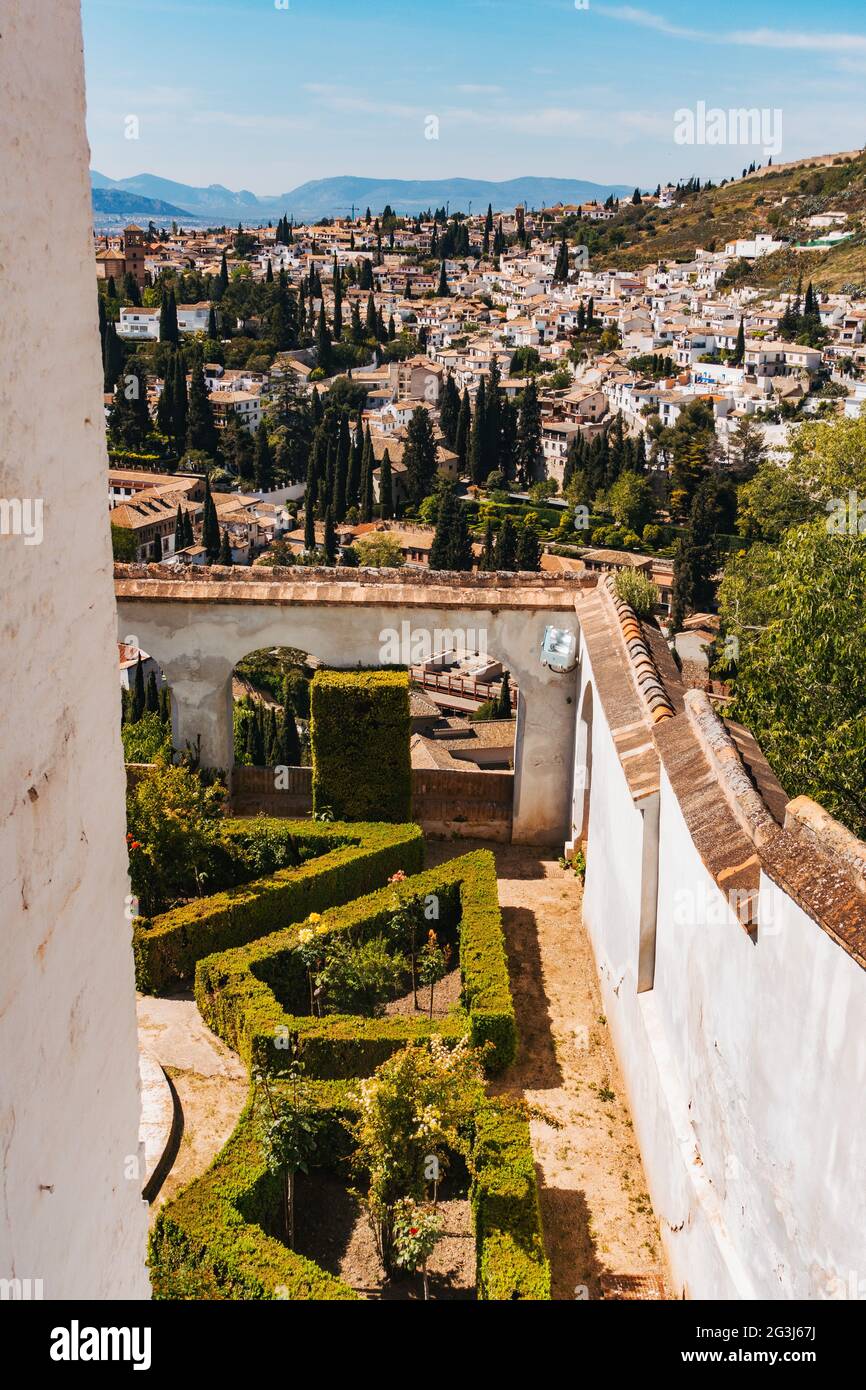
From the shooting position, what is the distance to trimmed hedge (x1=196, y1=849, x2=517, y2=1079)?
1071 cm

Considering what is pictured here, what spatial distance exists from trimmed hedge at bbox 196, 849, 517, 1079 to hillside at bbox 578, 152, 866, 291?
137 meters

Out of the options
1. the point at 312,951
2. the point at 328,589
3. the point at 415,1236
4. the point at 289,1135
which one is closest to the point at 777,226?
the point at 328,589

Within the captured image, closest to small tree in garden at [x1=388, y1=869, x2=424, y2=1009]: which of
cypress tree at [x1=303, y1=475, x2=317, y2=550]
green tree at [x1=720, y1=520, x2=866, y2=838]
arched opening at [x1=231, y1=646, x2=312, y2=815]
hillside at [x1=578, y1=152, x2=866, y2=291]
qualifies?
arched opening at [x1=231, y1=646, x2=312, y2=815]

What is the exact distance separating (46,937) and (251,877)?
11.7m

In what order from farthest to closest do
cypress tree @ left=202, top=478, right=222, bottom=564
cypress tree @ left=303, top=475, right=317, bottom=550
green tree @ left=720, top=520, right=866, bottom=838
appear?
1. cypress tree @ left=303, top=475, right=317, bottom=550
2. cypress tree @ left=202, top=478, right=222, bottom=564
3. green tree @ left=720, top=520, right=866, bottom=838

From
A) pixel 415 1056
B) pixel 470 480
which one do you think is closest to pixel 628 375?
pixel 470 480

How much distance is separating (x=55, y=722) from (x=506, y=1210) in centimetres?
690

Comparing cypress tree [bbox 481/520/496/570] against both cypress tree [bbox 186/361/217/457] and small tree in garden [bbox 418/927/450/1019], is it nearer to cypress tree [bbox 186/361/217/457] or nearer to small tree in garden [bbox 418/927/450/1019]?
cypress tree [bbox 186/361/217/457]

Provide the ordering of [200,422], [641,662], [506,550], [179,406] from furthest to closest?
[179,406] < [200,422] < [506,550] < [641,662]

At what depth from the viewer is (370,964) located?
1191 cm

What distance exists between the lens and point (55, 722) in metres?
2.59

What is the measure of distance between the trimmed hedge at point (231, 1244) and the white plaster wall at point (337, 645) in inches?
296

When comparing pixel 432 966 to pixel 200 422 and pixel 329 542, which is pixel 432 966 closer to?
pixel 329 542

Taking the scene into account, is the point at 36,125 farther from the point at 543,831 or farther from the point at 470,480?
the point at 470,480
